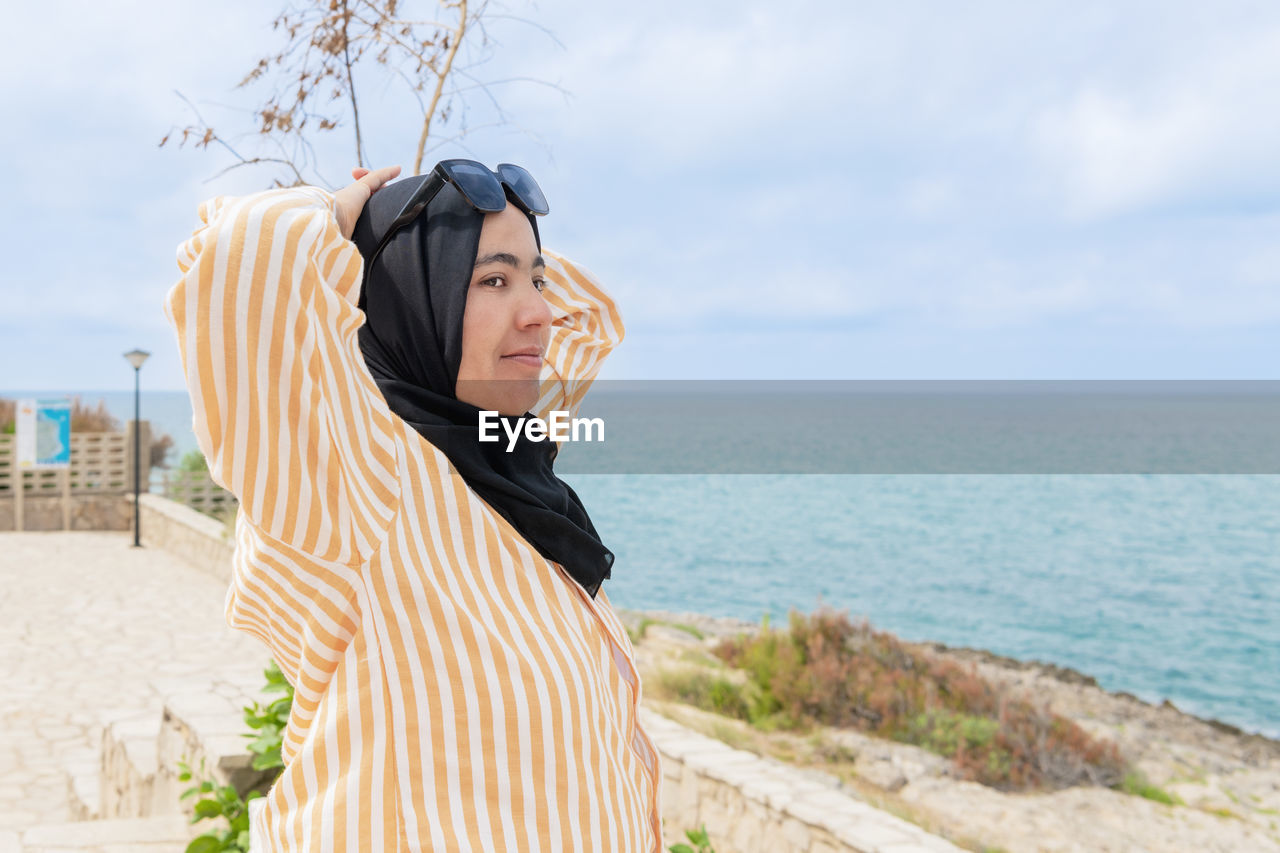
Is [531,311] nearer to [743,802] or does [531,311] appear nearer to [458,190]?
[458,190]

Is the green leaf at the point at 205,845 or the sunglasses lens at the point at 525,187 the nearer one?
the sunglasses lens at the point at 525,187

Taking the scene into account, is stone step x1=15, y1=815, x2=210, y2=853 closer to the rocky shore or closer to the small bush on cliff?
the rocky shore

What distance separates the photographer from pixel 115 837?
3.32 meters

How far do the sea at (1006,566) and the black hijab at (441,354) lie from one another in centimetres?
431

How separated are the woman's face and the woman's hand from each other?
0.16 meters

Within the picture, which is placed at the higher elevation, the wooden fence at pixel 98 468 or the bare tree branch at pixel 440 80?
the bare tree branch at pixel 440 80

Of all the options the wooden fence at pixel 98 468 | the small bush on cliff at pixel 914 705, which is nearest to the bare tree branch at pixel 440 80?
the small bush on cliff at pixel 914 705

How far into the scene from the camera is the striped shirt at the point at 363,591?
965mm

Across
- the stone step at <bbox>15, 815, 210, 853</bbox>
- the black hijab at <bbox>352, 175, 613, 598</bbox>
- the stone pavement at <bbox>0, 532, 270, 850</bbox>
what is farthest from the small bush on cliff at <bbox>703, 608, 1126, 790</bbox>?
the black hijab at <bbox>352, 175, 613, 598</bbox>

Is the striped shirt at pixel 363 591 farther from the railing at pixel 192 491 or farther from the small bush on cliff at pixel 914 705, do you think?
the railing at pixel 192 491

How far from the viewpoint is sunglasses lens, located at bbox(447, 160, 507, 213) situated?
123 cm

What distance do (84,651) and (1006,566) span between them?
2645cm

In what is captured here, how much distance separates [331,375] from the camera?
1021 mm

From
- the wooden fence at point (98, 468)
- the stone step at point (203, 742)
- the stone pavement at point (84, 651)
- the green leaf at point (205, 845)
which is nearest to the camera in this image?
the green leaf at point (205, 845)
